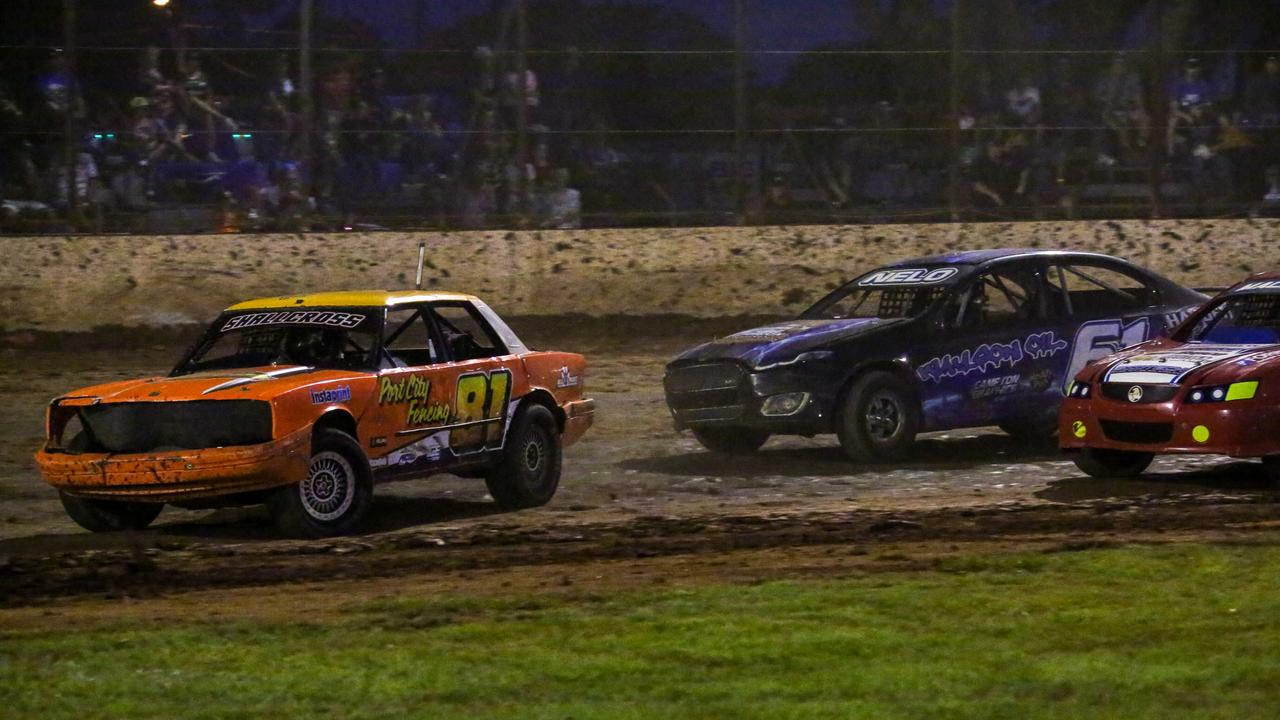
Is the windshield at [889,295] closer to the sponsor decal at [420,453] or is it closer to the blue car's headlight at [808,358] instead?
the blue car's headlight at [808,358]

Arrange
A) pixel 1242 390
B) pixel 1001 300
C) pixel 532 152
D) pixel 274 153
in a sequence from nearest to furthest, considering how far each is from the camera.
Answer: pixel 1242 390 → pixel 1001 300 → pixel 274 153 → pixel 532 152

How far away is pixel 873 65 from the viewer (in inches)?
851

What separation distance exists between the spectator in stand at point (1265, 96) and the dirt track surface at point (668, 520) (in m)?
9.95

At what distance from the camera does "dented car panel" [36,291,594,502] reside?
9.23 metres

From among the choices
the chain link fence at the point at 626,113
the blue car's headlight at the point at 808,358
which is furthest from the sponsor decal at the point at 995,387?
the chain link fence at the point at 626,113

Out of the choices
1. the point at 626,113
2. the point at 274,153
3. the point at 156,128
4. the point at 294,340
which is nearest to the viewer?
the point at 294,340

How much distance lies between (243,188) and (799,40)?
21.9ft

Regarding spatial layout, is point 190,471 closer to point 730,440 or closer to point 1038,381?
point 730,440

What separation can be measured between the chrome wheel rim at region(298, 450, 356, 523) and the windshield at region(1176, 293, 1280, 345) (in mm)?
5434

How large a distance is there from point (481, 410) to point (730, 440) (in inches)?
112

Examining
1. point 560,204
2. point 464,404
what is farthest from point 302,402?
point 560,204

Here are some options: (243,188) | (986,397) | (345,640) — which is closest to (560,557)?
(345,640)

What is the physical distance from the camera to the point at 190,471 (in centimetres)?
916

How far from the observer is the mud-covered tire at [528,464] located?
10.8 meters
